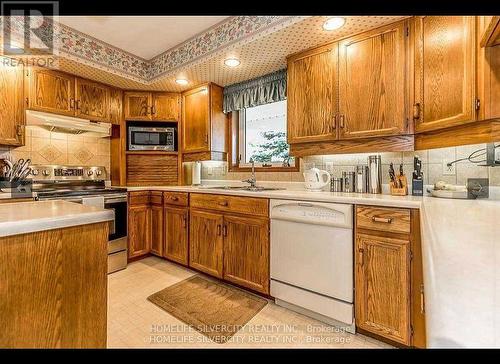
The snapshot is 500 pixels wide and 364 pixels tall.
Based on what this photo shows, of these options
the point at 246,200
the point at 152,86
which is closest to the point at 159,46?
the point at 152,86

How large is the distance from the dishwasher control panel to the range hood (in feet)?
7.16

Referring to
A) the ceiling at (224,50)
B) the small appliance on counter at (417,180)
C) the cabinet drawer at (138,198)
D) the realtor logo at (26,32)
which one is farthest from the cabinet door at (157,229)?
the small appliance on counter at (417,180)

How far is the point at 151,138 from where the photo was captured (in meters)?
3.05

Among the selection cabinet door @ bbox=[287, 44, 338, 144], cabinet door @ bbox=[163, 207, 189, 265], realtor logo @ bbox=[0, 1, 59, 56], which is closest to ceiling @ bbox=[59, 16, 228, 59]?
realtor logo @ bbox=[0, 1, 59, 56]

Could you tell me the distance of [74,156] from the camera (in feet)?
9.33

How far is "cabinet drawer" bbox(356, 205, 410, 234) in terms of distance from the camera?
4.49 ft

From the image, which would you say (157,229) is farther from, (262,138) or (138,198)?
(262,138)

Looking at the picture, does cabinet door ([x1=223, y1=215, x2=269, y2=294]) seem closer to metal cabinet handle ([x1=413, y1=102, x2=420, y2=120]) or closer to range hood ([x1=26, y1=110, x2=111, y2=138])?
metal cabinet handle ([x1=413, y1=102, x2=420, y2=120])

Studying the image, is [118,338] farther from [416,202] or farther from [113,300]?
[416,202]

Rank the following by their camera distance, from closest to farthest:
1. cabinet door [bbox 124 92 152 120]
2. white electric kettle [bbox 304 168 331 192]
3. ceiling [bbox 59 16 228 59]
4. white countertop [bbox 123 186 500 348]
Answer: white countertop [bbox 123 186 500 348], ceiling [bbox 59 16 228 59], white electric kettle [bbox 304 168 331 192], cabinet door [bbox 124 92 152 120]

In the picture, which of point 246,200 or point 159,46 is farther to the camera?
point 159,46

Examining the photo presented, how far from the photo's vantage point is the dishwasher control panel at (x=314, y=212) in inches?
60.6

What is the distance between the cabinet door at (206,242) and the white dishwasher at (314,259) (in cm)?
55

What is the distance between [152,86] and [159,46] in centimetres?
56
